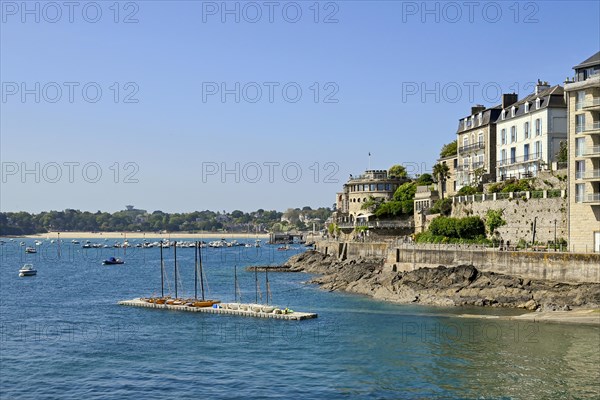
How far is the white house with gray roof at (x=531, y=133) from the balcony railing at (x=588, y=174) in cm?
1206

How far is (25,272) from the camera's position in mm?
109750

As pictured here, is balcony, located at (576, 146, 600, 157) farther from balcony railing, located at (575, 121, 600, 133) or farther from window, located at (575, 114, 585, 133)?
window, located at (575, 114, 585, 133)

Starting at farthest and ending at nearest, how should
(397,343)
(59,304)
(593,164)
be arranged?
1. (59,304)
2. (593,164)
3. (397,343)

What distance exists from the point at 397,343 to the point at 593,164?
24.7 m

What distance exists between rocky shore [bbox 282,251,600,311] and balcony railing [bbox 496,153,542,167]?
52.6 ft

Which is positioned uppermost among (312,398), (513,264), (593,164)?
(593,164)

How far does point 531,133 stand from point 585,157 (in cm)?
1703

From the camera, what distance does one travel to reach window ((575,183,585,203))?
196 ft

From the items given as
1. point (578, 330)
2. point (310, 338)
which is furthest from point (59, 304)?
point (578, 330)

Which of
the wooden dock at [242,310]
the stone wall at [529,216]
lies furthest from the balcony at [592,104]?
the wooden dock at [242,310]

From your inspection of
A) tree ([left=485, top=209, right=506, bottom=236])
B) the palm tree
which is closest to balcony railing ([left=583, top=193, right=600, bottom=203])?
tree ([left=485, top=209, right=506, bottom=236])

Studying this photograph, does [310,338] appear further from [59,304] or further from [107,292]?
[107,292]

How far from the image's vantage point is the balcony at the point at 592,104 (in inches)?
2317

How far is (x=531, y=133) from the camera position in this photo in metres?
76.0
